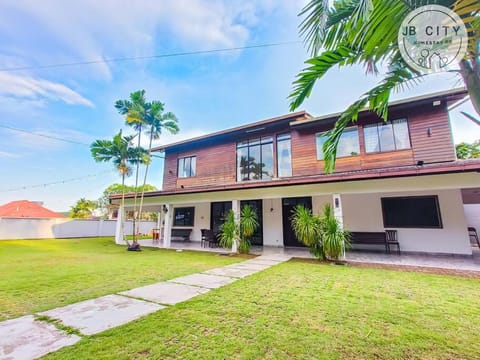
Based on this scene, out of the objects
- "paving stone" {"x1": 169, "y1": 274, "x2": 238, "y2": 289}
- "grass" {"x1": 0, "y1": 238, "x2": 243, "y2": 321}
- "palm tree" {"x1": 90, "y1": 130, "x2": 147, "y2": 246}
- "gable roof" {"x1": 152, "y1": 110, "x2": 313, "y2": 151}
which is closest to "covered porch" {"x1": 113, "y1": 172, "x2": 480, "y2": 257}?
"palm tree" {"x1": 90, "y1": 130, "x2": 147, "y2": 246}

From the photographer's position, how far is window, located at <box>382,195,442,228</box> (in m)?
8.24

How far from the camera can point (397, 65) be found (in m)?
2.48

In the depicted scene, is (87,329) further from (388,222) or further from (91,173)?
(91,173)

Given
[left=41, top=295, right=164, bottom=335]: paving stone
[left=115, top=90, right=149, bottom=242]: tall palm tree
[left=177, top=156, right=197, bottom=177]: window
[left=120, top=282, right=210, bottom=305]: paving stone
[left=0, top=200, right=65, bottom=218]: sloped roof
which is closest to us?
[left=41, top=295, right=164, bottom=335]: paving stone

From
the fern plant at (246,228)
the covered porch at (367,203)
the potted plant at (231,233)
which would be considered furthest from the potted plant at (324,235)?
the potted plant at (231,233)

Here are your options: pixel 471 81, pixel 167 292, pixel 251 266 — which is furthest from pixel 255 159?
pixel 471 81

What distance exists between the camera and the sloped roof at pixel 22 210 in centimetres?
2272

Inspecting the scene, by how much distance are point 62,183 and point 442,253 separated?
99.1 feet

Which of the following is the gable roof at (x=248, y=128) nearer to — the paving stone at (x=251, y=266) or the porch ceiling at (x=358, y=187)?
the porch ceiling at (x=358, y=187)

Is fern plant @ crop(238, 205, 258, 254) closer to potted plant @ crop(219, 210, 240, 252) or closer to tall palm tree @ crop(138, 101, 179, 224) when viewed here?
potted plant @ crop(219, 210, 240, 252)

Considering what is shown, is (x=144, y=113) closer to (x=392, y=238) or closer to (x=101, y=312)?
(x=101, y=312)

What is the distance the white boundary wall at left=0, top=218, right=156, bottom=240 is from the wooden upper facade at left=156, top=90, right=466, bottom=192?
9327mm

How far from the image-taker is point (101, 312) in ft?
10.3

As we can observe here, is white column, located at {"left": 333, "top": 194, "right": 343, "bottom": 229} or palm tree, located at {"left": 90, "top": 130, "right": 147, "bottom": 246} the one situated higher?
palm tree, located at {"left": 90, "top": 130, "right": 147, "bottom": 246}
